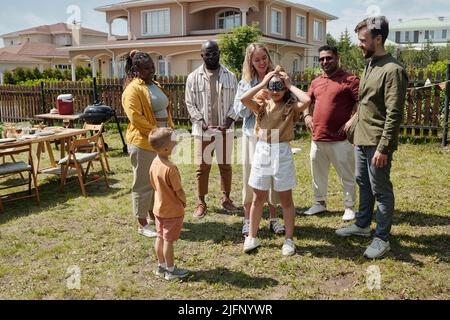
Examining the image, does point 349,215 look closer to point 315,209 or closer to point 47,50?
point 315,209

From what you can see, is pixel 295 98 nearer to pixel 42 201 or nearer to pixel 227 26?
pixel 42 201

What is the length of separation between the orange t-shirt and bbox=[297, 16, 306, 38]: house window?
27974mm

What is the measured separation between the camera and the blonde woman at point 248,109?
14.0 ft

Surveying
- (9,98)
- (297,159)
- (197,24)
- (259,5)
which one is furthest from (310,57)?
(297,159)

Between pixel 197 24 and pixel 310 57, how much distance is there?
354 inches

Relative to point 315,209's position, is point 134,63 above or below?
above

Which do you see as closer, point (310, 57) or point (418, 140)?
point (418, 140)

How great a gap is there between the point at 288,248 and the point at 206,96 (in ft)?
7.01

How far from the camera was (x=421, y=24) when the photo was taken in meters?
80.3

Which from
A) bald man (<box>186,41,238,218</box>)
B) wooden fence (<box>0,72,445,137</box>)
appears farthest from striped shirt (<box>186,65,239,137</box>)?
wooden fence (<box>0,72,445,137</box>)

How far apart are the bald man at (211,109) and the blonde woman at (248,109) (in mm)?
680

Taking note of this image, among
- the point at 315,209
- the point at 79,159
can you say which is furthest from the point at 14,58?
the point at 315,209

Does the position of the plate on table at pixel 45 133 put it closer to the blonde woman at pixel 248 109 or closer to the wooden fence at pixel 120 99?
the blonde woman at pixel 248 109

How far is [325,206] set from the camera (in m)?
5.57
